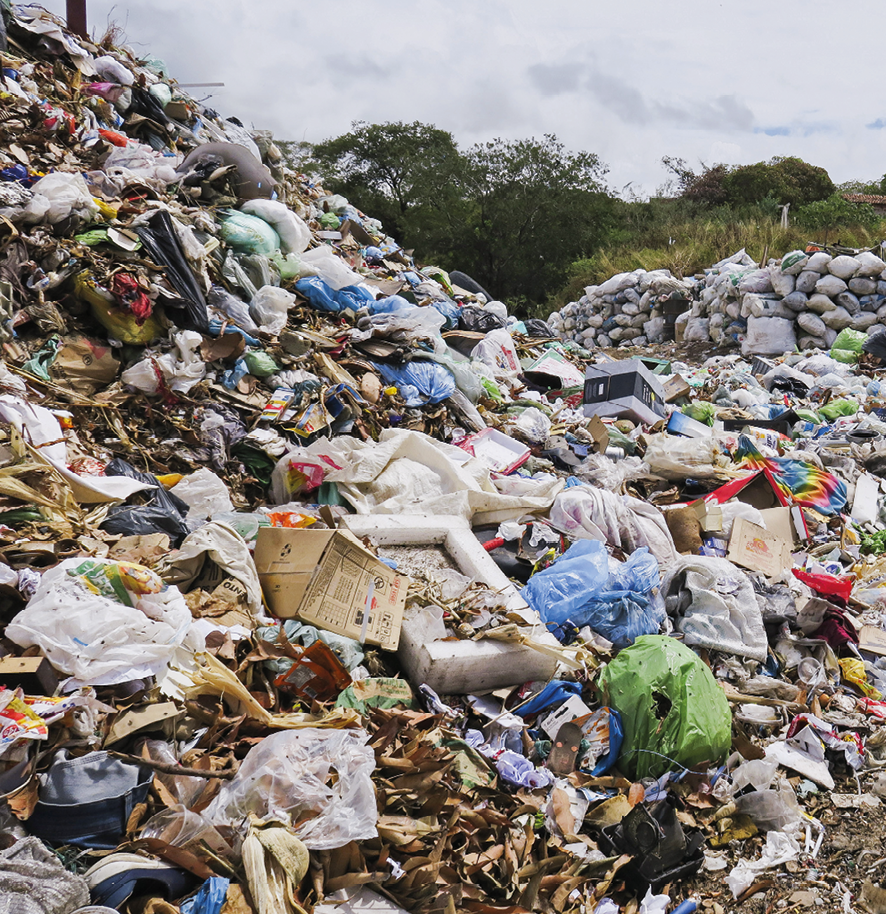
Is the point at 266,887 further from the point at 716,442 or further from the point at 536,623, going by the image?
the point at 716,442

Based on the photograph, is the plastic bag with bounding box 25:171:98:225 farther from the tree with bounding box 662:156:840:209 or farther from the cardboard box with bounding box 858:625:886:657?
the tree with bounding box 662:156:840:209

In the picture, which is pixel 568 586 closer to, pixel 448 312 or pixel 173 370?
pixel 173 370

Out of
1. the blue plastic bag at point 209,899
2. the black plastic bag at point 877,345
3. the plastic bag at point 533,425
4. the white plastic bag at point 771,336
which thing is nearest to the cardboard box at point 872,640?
the plastic bag at point 533,425

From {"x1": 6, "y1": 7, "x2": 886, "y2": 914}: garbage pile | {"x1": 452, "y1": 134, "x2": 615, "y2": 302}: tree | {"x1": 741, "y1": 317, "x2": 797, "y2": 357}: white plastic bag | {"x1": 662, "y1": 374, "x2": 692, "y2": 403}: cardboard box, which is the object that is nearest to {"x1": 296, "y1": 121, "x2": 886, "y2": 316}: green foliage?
{"x1": 452, "y1": 134, "x2": 615, "y2": 302}: tree

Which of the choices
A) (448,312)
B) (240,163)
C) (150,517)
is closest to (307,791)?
(150,517)

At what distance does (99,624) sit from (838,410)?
21.8 feet

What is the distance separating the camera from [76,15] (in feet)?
23.4

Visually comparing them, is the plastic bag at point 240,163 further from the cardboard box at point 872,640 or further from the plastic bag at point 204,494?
the cardboard box at point 872,640

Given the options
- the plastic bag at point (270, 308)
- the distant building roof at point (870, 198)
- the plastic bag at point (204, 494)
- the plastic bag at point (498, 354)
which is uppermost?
the distant building roof at point (870, 198)

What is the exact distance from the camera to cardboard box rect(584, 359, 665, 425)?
585 cm

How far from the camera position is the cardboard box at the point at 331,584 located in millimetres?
2918

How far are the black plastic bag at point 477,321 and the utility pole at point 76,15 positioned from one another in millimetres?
4609

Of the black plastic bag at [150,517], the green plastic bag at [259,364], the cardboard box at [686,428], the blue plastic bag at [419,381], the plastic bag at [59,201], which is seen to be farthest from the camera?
the cardboard box at [686,428]

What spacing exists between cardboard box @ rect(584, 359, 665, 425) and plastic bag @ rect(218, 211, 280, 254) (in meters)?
2.80
